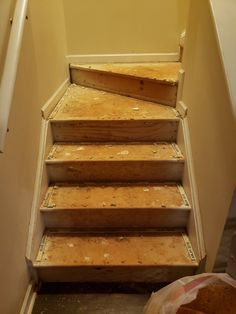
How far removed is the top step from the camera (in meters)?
2.12

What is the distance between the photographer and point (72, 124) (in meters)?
1.95

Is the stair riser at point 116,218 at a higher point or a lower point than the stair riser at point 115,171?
lower

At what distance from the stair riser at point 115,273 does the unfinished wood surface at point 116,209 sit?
0.90 ft

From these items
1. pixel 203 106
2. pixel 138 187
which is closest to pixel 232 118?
pixel 203 106

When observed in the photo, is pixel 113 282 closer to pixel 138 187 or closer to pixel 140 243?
pixel 140 243

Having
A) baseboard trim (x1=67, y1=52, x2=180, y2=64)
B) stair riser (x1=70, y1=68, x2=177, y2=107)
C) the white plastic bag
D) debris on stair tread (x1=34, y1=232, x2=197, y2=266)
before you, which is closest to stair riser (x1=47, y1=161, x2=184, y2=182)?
debris on stair tread (x1=34, y1=232, x2=197, y2=266)

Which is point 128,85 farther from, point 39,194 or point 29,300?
point 29,300

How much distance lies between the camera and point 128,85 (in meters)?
2.33

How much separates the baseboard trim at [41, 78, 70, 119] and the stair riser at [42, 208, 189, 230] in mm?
679

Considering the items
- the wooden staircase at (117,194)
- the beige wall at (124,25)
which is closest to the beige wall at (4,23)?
the wooden staircase at (117,194)

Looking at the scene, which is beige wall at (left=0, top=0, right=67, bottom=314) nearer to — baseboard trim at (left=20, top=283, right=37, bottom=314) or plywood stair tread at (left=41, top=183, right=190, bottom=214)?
baseboard trim at (left=20, top=283, right=37, bottom=314)

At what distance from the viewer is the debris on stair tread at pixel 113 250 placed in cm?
151

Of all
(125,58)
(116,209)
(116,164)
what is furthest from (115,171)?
(125,58)

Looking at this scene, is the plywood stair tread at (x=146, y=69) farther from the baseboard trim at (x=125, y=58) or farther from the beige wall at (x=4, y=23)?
the beige wall at (x=4, y=23)
